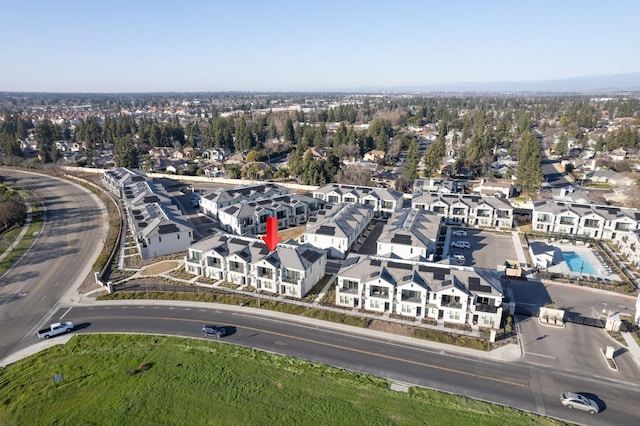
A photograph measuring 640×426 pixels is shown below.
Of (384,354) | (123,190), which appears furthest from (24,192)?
(384,354)

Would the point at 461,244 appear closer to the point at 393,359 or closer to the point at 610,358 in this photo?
the point at 610,358

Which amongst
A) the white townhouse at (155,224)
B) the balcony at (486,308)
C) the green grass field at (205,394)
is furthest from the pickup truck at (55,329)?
the balcony at (486,308)

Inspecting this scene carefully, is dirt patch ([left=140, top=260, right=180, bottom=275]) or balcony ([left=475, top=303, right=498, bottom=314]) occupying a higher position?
balcony ([left=475, top=303, right=498, bottom=314])

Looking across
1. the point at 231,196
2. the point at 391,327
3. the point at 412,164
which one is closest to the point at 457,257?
the point at 391,327

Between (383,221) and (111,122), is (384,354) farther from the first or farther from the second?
(111,122)

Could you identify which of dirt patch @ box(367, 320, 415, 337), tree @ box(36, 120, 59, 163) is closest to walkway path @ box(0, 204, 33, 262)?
tree @ box(36, 120, 59, 163)

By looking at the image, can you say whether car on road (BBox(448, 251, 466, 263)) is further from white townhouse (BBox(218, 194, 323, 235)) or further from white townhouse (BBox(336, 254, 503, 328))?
white townhouse (BBox(218, 194, 323, 235))

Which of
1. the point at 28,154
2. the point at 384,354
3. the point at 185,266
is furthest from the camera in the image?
the point at 28,154
